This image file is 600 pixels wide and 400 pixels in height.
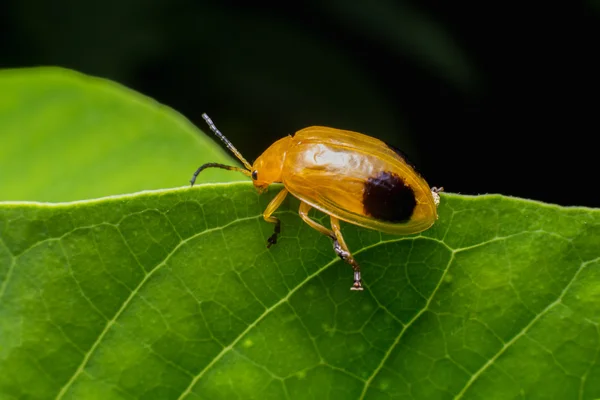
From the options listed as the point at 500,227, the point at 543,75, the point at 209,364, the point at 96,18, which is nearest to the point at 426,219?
the point at 500,227

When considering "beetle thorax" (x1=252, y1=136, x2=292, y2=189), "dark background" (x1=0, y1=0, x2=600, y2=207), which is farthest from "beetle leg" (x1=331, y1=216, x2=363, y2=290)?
"dark background" (x1=0, y1=0, x2=600, y2=207)

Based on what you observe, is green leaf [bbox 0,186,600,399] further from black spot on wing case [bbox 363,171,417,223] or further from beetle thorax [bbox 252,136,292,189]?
beetle thorax [bbox 252,136,292,189]

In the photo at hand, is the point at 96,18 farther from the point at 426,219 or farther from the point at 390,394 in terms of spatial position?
the point at 390,394

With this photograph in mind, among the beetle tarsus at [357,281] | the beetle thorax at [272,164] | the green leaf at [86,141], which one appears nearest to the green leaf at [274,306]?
the beetle tarsus at [357,281]

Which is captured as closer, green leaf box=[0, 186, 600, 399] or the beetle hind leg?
green leaf box=[0, 186, 600, 399]

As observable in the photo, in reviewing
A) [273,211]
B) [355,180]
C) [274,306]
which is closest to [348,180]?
[355,180]

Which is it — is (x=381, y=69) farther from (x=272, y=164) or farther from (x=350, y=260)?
(x=350, y=260)
